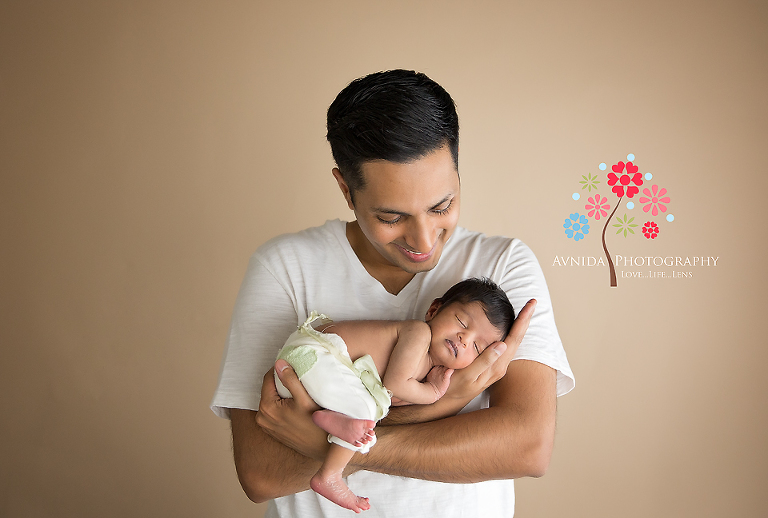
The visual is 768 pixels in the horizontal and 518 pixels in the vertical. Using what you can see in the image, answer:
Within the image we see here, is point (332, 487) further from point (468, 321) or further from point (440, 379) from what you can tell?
point (468, 321)

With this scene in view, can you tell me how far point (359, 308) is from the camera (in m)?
1.67

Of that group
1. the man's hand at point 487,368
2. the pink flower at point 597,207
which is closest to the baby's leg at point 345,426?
the man's hand at point 487,368

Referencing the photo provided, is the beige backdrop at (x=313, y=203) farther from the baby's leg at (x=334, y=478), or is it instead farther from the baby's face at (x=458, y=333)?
the baby's leg at (x=334, y=478)

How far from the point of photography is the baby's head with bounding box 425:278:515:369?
61.5 inches

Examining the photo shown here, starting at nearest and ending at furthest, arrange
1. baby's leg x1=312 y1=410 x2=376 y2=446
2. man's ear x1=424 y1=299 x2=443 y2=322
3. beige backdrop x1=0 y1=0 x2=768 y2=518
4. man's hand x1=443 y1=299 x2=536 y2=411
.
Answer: baby's leg x1=312 y1=410 x2=376 y2=446 → man's hand x1=443 y1=299 x2=536 y2=411 → man's ear x1=424 y1=299 x2=443 y2=322 → beige backdrop x1=0 y1=0 x2=768 y2=518

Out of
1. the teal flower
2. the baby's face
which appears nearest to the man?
the baby's face

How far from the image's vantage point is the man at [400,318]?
4.54 ft

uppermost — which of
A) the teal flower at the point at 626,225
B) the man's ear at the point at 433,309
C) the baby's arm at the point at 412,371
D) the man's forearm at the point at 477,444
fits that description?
the teal flower at the point at 626,225

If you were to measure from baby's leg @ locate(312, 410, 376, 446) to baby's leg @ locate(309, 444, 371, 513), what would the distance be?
0.03 m

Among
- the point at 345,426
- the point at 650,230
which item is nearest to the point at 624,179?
the point at 650,230

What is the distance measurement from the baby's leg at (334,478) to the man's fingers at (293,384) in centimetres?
12

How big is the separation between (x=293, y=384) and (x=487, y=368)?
0.46 m

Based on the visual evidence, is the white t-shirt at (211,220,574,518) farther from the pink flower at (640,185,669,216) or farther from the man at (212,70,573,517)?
the pink flower at (640,185,669,216)

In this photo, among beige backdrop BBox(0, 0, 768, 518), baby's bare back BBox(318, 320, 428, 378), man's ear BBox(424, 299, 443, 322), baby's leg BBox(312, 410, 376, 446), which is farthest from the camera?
beige backdrop BBox(0, 0, 768, 518)
